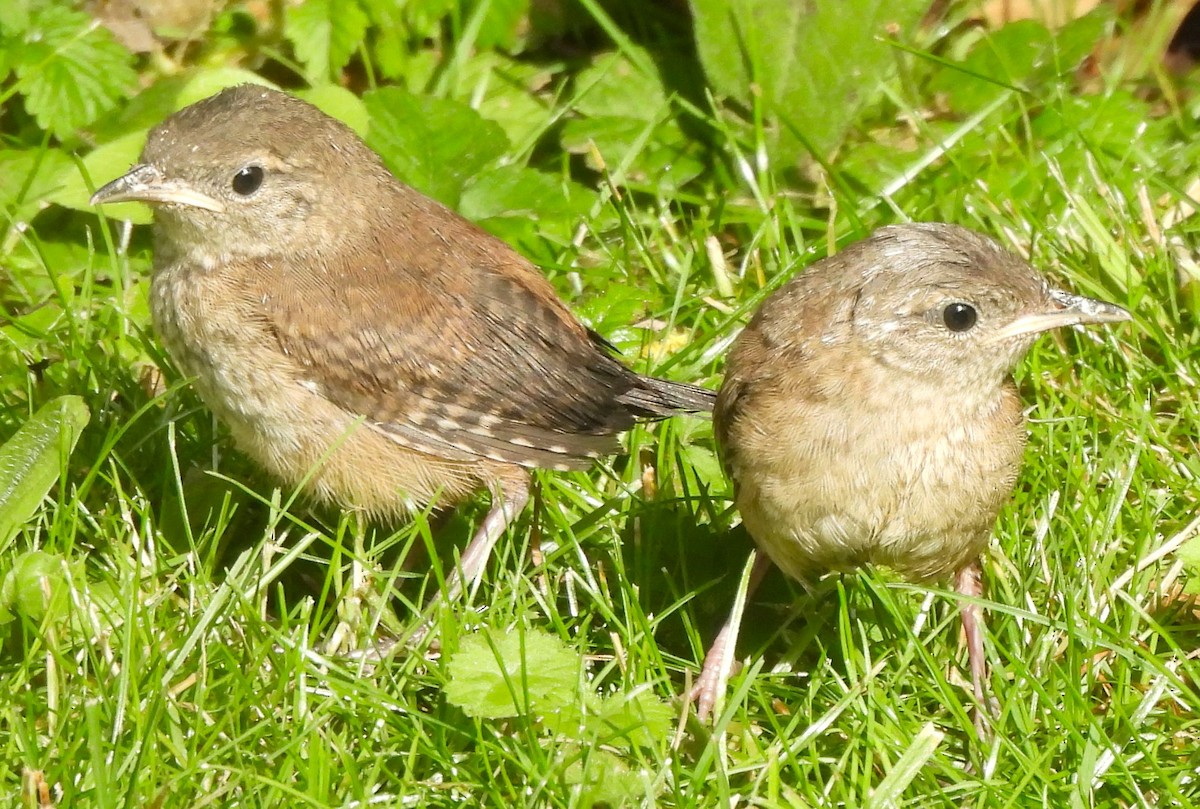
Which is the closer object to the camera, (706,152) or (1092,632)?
(1092,632)

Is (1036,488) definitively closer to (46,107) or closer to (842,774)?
(842,774)

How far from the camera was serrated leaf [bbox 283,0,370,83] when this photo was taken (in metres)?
6.13

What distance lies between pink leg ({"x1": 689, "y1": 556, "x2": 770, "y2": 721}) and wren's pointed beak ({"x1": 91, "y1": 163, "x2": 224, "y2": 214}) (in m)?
1.84

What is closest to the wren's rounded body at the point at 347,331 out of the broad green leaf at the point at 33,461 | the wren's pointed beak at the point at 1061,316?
the broad green leaf at the point at 33,461

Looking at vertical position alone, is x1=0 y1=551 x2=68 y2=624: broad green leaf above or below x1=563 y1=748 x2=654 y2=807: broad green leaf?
above

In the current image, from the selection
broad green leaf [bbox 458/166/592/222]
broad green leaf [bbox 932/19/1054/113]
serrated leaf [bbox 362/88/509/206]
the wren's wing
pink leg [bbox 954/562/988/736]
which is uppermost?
broad green leaf [bbox 932/19/1054/113]

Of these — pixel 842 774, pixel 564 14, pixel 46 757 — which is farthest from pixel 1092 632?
pixel 564 14

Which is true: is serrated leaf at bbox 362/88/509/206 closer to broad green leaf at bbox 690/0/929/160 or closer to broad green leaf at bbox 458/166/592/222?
broad green leaf at bbox 458/166/592/222

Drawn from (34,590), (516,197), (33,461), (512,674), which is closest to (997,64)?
(516,197)

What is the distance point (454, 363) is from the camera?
4.29m

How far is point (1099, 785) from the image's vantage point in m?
3.83

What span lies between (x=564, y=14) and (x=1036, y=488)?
10.6 ft

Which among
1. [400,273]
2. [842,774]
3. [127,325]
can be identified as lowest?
[842,774]

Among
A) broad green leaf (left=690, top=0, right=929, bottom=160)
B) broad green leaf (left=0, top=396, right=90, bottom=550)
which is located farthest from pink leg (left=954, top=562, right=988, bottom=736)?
broad green leaf (left=0, top=396, right=90, bottom=550)
